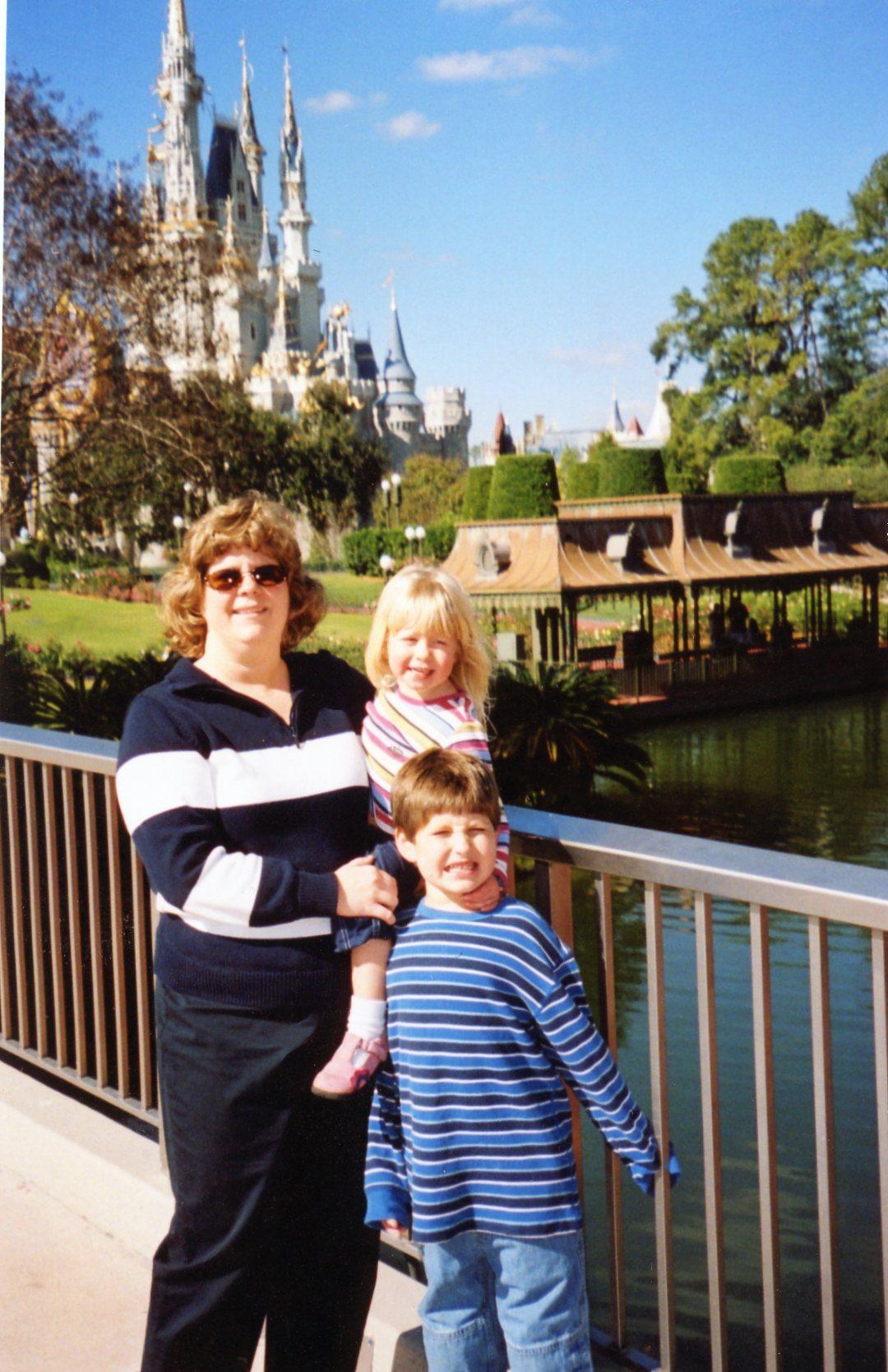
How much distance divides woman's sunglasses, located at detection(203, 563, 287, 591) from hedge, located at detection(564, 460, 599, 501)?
6439 mm

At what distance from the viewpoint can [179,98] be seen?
7445 mm

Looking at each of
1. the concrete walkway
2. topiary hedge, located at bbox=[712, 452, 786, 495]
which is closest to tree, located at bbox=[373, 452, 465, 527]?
topiary hedge, located at bbox=[712, 452, 786, 495]

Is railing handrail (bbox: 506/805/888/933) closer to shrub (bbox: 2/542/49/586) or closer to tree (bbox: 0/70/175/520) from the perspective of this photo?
shrub (bbox: 2/542/49/586)

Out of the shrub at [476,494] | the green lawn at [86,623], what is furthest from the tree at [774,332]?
the green lawn at [86,623]

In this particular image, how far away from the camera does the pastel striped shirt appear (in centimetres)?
136

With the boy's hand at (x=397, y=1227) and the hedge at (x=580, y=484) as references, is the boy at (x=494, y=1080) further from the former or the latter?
the hedge at (x=580, y=484)

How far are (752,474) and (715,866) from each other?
20.3ft

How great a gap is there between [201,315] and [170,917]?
7.30 meters

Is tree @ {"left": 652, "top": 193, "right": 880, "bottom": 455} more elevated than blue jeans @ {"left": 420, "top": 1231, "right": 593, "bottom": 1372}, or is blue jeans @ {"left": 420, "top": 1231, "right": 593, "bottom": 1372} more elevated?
tree @ {"left": 652, "top": 193, "right": 880, "bottom": 455}

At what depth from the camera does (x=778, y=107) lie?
7473 millimetres

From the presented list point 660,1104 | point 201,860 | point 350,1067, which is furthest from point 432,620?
point 660,1104

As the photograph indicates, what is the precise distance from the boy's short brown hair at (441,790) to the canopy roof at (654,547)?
5.98 meters

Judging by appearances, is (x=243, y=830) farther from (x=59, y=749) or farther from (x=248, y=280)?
(x=248, y=280)

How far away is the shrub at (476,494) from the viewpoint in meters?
7.66
